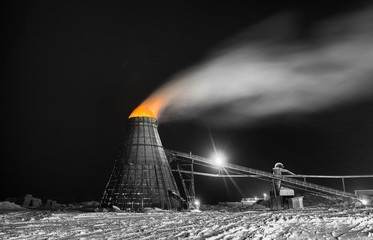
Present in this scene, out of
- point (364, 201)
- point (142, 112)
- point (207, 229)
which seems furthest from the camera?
point (364, 201)

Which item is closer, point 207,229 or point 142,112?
point 207,229

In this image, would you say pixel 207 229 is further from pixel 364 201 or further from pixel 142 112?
pixel 364 201

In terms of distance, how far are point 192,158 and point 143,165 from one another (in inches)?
315

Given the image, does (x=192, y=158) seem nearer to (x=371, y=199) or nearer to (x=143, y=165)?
(x=143, y=165)

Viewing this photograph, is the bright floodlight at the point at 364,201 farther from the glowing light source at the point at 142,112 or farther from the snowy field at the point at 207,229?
the glowing light source at the point at 142,112

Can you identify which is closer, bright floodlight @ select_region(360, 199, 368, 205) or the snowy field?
the snowy field

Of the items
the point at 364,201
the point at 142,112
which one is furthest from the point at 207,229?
the point at 364,201

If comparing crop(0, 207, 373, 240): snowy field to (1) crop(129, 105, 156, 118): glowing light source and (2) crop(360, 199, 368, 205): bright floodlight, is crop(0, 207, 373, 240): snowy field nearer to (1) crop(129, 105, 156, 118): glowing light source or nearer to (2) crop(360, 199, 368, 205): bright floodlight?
(1) crop(129, 105, 156, 118): glowing light source

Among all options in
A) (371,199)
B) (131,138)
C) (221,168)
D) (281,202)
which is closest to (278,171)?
(281,202)

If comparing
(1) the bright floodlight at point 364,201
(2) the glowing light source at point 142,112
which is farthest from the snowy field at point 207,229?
(1) the bright floodlight at point 364,201

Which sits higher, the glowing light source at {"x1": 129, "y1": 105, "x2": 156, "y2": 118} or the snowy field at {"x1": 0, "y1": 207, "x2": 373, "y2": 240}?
the glowing light source at {"x1": 129, "y1": 105, "x2": 156, "y2": 118}

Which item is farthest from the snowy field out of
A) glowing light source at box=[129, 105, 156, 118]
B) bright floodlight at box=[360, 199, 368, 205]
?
bright floodlight at box=[360, 199, 368, 205]

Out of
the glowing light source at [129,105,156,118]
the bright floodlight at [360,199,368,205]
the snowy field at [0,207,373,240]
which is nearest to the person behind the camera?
the snowy field at [0,207,373,240]

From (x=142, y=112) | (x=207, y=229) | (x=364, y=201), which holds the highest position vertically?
(x=142, y=112)
